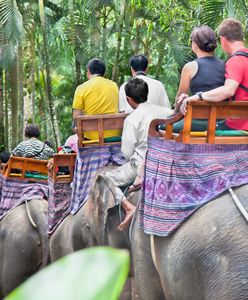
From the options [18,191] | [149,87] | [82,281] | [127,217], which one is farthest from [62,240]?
[82,281]

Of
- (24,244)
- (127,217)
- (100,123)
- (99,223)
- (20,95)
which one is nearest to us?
(127,217)

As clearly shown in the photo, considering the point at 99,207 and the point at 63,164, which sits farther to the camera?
the point at 63,164

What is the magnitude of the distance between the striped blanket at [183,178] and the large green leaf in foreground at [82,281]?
3193 mm

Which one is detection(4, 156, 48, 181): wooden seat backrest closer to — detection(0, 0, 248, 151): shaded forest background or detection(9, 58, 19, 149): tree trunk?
detection(0, 0, 248, 151): shaded forest background

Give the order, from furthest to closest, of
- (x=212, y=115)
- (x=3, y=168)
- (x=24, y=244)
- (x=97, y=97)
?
(x=3, y=168) < (x=24, y=244) < (x=97, y=97) < (x=212, y=115)

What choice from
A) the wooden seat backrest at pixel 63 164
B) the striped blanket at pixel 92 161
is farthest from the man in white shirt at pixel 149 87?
the wooden seat backrest at pixel 63 164

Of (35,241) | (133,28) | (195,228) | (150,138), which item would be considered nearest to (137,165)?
(150,138)

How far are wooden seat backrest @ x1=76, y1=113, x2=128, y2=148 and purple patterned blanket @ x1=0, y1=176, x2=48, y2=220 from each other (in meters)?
2.96

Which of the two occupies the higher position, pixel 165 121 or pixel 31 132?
pixel 165 121

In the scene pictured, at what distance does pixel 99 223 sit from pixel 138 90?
130cm

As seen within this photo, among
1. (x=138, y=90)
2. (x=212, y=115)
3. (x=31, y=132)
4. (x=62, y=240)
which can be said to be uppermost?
(x=212, y=115)

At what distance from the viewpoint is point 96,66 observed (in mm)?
7984

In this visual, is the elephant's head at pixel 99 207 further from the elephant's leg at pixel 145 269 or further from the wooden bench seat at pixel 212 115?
the wooden bench seat at pixel 212 115

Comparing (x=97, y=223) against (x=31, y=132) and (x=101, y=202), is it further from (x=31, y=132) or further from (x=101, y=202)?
(x=31, y=132)
